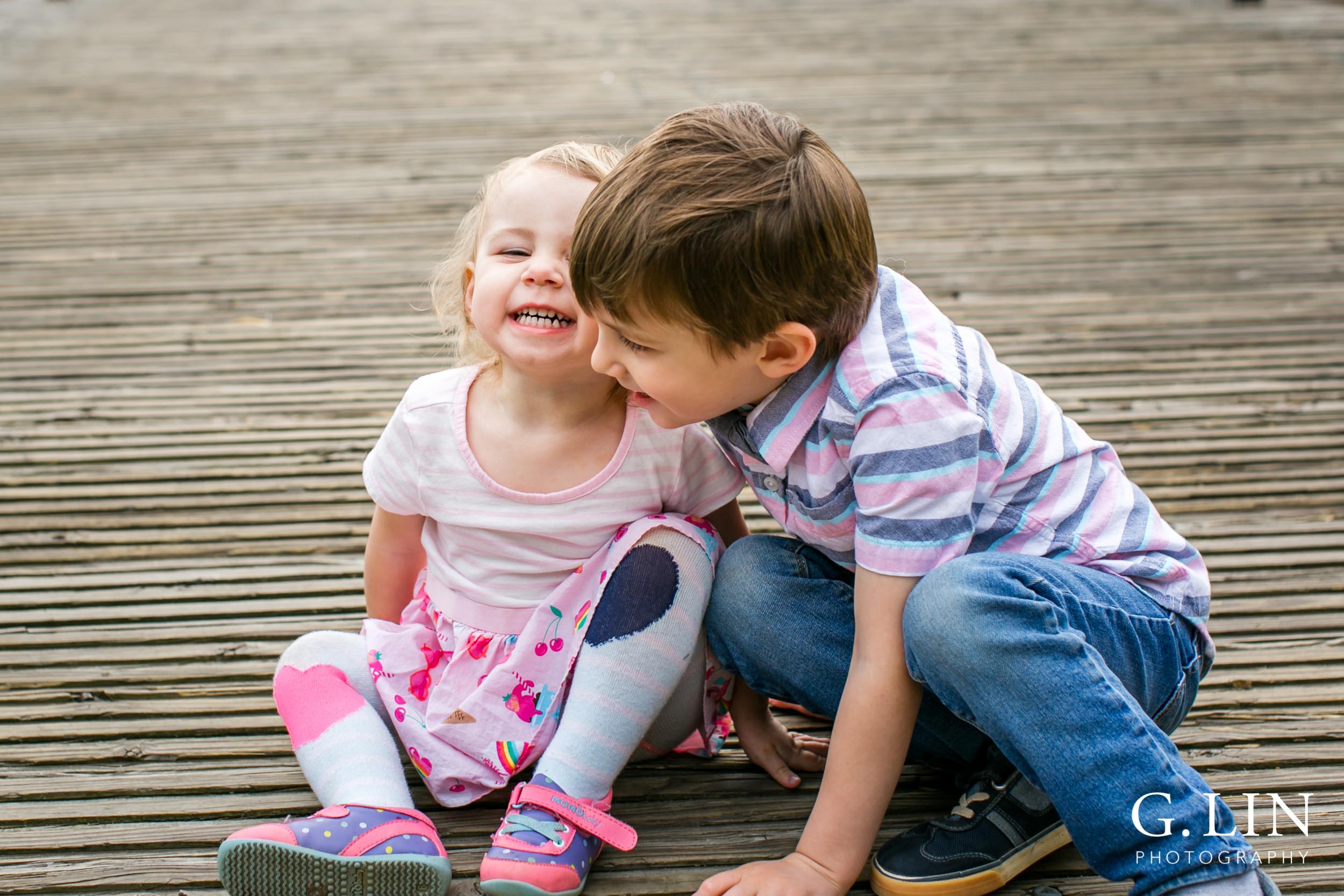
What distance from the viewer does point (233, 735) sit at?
67.2 inches

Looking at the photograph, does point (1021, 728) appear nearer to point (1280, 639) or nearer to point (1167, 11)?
point (1280, 639)

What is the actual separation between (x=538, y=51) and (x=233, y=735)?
5.13 m

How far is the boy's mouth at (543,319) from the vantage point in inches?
59.8

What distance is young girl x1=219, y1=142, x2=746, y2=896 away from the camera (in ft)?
4.79

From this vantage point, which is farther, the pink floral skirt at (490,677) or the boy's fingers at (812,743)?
the boy's fingers at (812,743)

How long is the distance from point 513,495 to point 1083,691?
72 centimetres

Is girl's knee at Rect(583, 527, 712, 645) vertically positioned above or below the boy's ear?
below

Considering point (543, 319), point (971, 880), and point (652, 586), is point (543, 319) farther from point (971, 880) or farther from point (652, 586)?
point (971, 880)

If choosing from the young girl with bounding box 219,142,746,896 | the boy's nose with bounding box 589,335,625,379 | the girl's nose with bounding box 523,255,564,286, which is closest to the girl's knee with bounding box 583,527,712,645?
the young girl with bounding box 219,142,746,896

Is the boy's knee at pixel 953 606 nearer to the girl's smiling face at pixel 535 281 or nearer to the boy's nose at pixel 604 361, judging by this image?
the boy's nose at pixel 604 361

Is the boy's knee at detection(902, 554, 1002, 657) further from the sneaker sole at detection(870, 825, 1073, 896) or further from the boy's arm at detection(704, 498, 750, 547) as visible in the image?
the boy's arm at detection(704, 498, 750, 547)

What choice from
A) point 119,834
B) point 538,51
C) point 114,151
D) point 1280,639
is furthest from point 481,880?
point 538,51

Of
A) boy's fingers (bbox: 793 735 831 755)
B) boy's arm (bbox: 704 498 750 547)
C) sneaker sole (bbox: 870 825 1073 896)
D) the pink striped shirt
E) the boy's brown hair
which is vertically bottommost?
boy's fingers (bbox: 793 735 831 755)

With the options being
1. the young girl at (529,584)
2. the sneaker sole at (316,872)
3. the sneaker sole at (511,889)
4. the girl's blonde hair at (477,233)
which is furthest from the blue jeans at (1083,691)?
the girl's blonde hair at (477,233)
